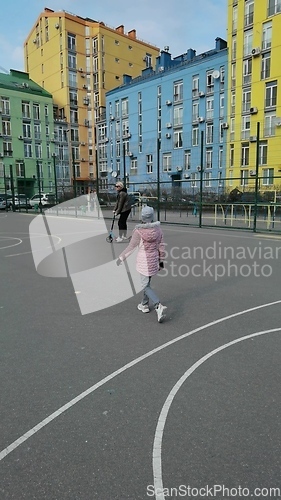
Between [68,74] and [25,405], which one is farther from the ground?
[68,74]

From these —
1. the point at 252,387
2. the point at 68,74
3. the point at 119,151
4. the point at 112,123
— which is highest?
the point at 68,74

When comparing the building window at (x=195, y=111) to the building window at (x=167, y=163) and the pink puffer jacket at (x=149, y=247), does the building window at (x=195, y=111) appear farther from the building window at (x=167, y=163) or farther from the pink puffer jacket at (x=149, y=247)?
the pink puffer jacket at (x=149, y=247)

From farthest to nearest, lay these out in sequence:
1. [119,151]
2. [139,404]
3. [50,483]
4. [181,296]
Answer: [119,151], [181,296], [139,404], [50,483]

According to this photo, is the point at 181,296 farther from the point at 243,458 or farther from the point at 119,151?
the point at 119,151

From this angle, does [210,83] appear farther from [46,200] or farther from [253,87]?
[46,200]

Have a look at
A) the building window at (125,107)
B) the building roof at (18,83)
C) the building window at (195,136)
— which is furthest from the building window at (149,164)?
the building roof at (18,83)

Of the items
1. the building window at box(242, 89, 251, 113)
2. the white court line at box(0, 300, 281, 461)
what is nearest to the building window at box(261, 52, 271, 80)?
the building window at box(242, 89, 251, 113)

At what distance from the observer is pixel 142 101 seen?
132 feet

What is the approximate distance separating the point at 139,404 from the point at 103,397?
0.32 meters

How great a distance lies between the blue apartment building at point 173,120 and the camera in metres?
32.7

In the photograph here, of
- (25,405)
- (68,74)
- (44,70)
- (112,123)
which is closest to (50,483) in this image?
(25,405)

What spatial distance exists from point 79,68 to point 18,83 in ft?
29.3

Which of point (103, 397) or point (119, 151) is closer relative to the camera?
point (103, 397)

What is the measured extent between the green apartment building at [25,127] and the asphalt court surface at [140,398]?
38.8 m
